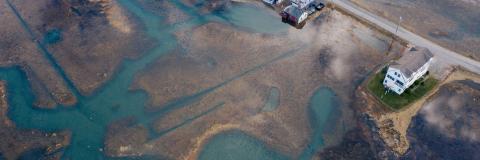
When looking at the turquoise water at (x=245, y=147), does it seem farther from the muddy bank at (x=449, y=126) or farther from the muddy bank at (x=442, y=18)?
the muddy bank at (x=442, y=18)

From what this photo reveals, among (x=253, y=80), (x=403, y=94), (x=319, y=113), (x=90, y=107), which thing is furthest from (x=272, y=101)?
(x=90, y=107)

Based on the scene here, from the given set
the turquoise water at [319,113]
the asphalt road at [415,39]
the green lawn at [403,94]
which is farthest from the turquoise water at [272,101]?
the asphalt road at [415,39]

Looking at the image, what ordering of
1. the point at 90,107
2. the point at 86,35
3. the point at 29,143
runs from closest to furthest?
1. the point at 29,143
2. the point at 90,107
3. the point at 86,35

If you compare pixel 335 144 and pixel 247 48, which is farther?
pixel 247 48

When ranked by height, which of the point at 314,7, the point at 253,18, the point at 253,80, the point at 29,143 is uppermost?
the point at 314,7

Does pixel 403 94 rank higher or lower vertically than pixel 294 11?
lower

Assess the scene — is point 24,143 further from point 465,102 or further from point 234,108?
point 465,102

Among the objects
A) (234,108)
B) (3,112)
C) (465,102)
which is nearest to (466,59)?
(465,102)

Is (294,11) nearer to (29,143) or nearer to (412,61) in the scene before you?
(412,61)

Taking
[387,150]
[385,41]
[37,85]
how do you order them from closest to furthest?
1. [387,150]
2. [37,85]
3. [385,41]
